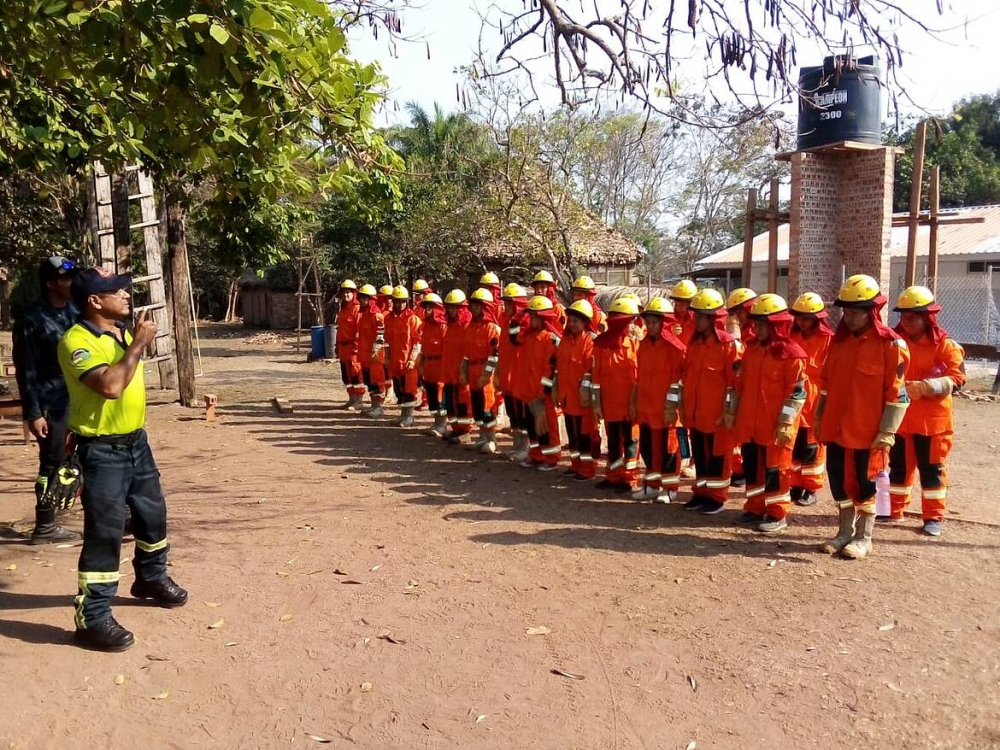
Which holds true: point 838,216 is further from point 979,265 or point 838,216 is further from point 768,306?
point 979,265

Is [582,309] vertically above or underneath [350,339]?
above

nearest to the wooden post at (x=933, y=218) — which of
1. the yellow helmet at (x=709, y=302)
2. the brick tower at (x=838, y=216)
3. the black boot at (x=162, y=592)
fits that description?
the brick tower at (x=838, y=216)

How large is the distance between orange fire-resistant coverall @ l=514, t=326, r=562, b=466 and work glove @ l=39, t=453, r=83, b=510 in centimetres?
454

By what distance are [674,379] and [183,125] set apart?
4.37 metres

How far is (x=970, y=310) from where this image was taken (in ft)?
56.4

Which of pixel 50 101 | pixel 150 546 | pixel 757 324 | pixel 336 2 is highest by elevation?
pixel 336 2

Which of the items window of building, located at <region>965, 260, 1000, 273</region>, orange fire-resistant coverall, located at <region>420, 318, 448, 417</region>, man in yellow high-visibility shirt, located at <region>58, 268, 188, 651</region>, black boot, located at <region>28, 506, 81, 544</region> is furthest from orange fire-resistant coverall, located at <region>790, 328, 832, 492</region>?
window of building, located at <region>965, 260, 1000, 273</region>

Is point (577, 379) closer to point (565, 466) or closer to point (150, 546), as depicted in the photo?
point (565, 466)

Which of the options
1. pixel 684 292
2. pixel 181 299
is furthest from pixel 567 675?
pixel 181 299

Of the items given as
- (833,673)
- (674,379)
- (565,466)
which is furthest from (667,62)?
(565,466)

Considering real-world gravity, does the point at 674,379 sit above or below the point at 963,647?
above

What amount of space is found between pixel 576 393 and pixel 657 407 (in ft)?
3.60

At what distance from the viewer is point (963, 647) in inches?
170

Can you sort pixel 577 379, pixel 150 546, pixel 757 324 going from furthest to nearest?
pixel 577 379, pixel 757 324, pixel 150 546
